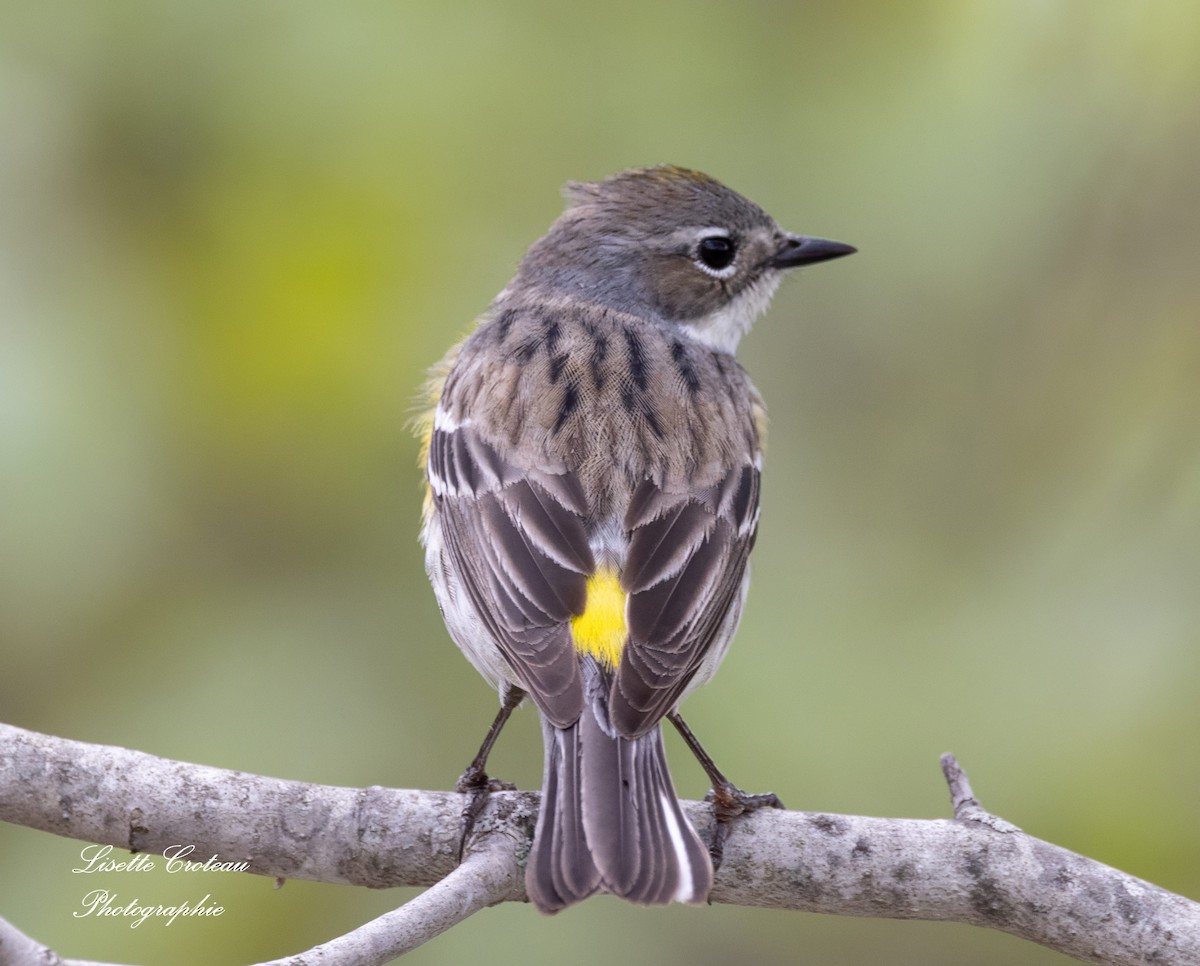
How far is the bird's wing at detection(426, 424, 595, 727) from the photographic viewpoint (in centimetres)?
472

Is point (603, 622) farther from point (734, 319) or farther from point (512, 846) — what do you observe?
point (734, 319)

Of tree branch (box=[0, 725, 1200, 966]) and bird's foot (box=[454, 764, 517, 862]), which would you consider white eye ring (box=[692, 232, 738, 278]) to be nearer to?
bird's foot (box=[454, 764, 517, 862])

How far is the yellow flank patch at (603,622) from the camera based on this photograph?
4.77 metres

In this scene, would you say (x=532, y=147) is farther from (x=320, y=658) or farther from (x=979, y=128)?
(x=320, y=658)

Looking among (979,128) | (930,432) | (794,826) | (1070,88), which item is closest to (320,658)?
(794,826)

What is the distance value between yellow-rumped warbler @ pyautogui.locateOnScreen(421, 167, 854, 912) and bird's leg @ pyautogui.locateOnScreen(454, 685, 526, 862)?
1 cm

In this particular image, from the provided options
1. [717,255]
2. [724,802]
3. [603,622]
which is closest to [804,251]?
[717,255]

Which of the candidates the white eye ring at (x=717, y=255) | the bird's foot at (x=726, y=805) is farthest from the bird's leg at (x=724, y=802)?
the white eye ring at (x=717, y=255)

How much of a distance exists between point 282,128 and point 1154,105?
11.4ft

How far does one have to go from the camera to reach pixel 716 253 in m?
6.81

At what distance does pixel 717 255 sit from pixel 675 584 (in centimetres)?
222

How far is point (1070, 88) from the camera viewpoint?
623cm

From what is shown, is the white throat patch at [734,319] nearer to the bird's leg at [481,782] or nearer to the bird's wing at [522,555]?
the bird's wing at [522,555]

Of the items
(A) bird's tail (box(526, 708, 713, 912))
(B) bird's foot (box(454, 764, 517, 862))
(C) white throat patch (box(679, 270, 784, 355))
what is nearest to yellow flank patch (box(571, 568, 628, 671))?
(A) bird's tail (box(526, 708, 713, 912))
